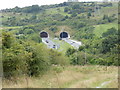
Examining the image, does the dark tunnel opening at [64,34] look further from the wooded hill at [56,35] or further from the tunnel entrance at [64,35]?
the wooded hill at [56,35]

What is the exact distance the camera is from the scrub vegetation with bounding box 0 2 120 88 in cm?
646

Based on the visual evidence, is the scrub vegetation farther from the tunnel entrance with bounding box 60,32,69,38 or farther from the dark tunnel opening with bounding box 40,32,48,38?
the tunnel entrance with bounding box 60,32,69,38

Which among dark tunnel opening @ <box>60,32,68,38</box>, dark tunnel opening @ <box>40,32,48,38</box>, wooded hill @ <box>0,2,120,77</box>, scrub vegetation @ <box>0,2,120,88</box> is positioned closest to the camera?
scrub vegetation @ <box>0,2,120,88</box>

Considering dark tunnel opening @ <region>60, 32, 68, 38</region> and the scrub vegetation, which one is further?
dark tunnel opening @ <region>60, 32, 68, 38</region>

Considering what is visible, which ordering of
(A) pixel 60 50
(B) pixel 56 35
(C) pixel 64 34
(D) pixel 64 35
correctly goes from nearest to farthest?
(A) pixel 60 50 < (D) pixel 64 35 < (C) pixel 64 34 < (B) pixel 56 35

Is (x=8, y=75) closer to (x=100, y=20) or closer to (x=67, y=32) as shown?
(x=67, y=32)

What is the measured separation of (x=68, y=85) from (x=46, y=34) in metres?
76.7

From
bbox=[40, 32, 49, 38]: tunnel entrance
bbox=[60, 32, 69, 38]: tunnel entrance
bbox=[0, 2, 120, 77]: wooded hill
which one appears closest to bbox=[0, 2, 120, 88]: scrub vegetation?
bbox=[0, 2, 120, 77]: wooded hill

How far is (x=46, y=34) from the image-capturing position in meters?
81.8

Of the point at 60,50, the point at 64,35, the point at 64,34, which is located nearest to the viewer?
the point at 60,50

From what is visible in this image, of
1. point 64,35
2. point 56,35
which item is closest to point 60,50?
point 64,35

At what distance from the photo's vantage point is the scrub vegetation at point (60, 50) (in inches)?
254

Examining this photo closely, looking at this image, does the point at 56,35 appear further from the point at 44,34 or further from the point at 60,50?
the point at 60,50

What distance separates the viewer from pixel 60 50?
5094cm
